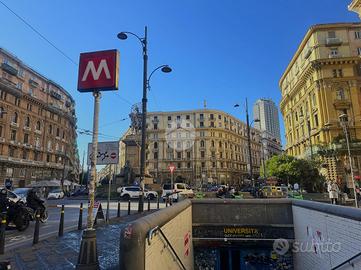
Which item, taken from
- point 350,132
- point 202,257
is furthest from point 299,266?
point 350,132

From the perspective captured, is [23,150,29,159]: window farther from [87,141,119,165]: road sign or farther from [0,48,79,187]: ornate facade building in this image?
[87,141,119,165]: road sign

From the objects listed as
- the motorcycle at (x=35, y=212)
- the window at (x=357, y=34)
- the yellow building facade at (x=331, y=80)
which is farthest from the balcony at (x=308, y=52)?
the motorcycle at (x=35, y=212)

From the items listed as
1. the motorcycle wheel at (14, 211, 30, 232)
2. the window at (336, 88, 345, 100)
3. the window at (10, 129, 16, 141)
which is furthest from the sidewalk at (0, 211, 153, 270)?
the window at (10, 129, 16, 141)

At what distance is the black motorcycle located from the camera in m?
10.8

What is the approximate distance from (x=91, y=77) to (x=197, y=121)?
286 feet

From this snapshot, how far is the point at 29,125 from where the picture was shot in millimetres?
55906

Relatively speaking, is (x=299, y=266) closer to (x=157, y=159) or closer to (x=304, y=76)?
(x=304, y=76)

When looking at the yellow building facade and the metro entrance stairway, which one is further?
the yellow building facade

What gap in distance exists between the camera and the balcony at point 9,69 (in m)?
49.5

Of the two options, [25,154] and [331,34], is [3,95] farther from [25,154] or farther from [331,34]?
[331,34]

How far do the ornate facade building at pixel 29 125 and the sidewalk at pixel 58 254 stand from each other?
44997mm

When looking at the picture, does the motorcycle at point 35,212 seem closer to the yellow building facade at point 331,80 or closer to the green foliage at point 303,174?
the green foliage at point 303,174

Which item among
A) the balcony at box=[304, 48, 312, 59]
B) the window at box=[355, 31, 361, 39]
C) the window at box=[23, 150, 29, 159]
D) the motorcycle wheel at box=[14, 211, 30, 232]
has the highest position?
the window at box=[355, 31, 361, 39]

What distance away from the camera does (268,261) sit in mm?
9508
